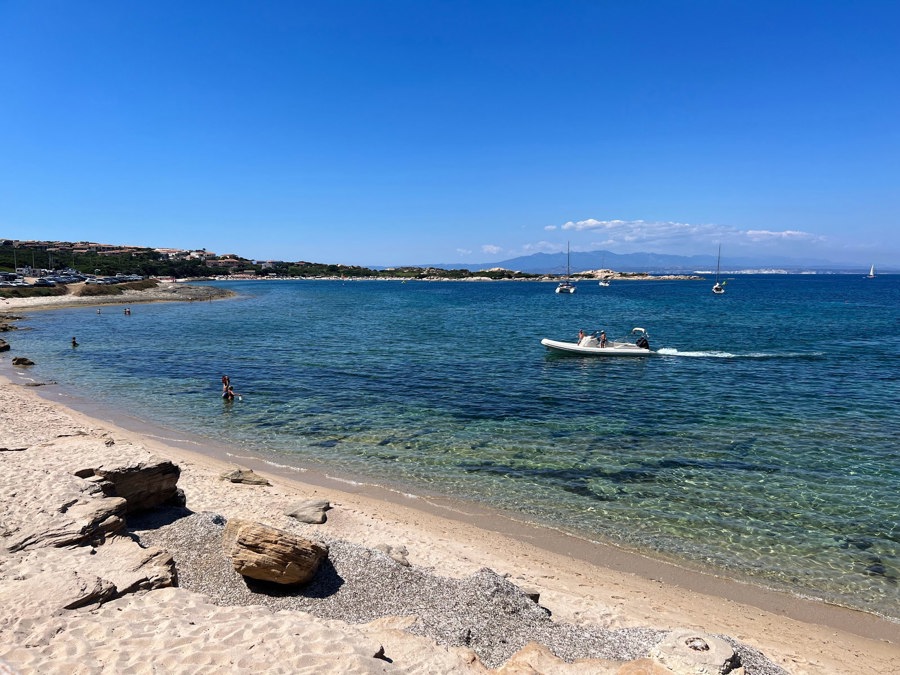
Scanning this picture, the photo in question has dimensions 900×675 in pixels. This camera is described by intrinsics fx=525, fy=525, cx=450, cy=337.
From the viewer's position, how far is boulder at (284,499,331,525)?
11.5 m

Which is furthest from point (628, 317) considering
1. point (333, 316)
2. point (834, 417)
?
point (834, 417)

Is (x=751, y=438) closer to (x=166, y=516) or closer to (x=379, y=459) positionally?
(x=379, y=459)

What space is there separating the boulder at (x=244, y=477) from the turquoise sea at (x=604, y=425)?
6.73ft

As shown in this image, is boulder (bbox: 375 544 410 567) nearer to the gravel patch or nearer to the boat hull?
the gravel patch

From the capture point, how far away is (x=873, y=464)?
594 inches

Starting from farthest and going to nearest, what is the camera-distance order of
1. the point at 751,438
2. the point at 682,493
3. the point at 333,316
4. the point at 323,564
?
the point at 333,316 → the point at 751,438 → the point at 682,493 → the point at 323,564

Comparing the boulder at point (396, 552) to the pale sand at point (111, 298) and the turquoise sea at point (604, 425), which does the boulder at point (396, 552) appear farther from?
the pale sand at point (111, 298)

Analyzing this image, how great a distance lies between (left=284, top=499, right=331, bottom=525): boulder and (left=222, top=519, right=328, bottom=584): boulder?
317 centimetres

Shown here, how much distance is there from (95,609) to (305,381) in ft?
66.4

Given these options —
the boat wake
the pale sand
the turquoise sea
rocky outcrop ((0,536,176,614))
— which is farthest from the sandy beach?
the pale sand

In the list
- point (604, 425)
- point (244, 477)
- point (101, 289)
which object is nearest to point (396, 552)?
point (244, 477)

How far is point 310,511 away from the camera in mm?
11773

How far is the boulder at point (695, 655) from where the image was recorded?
5.89m

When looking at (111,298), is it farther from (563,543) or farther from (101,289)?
(563,543)
